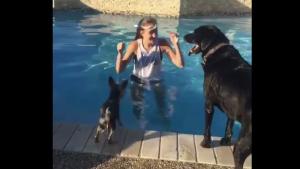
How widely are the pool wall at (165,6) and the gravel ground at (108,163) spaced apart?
47.5 feet

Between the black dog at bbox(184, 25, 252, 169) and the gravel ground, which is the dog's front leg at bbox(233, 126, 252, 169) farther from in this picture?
the gravel ground

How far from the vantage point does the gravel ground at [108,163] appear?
433 cm


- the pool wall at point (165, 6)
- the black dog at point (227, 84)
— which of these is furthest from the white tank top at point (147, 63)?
the pool wall at point (165, 6)

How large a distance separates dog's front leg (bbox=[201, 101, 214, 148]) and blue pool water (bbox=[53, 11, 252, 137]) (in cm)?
206

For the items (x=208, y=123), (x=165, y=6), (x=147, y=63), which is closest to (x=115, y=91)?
(x=208, y=123)

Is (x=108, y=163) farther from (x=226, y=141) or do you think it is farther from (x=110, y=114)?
(x=226, y=141)

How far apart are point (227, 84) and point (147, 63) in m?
2.54

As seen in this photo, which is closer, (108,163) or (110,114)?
(108,163)

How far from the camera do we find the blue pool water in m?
7.59

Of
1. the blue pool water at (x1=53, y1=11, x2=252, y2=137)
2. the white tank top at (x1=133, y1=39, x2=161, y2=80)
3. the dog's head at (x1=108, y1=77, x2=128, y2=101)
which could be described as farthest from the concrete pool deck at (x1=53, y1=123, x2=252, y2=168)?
the blue pool water at (x1=53, y1=11, x2=252, y2=137)

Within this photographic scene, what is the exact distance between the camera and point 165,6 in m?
18.3
